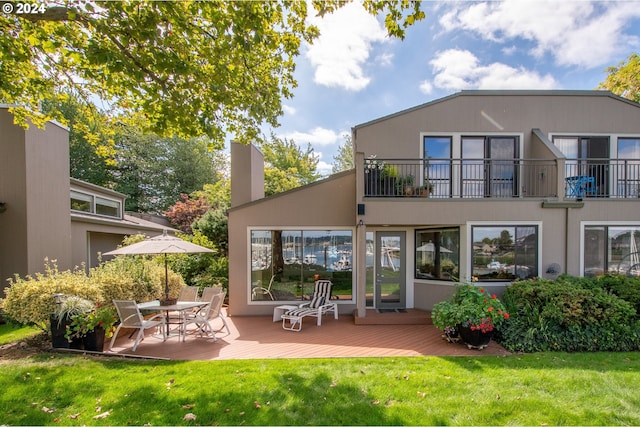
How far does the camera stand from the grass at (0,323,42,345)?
6496mm

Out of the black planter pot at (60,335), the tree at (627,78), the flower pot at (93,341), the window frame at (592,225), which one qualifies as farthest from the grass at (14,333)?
the tree at (627,78)

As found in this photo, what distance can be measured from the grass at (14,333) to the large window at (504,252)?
37.3 feet

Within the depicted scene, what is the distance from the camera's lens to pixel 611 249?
26.5 feet

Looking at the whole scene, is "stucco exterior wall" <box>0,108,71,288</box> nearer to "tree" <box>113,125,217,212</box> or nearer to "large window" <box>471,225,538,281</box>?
"large window" <box>471,225,538,281</box>

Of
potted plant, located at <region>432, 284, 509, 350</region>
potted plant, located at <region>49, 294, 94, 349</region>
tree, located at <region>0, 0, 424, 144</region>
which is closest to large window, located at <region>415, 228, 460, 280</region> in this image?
potted plant, located at <region>432, 284, 509, 350</region>

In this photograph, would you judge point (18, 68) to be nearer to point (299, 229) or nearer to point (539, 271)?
point (299, 229)

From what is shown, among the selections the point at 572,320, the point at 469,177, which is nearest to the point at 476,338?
the point at 572,320

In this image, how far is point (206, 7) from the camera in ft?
16.9

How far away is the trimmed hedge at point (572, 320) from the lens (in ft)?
19.5

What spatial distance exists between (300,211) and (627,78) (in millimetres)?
16838

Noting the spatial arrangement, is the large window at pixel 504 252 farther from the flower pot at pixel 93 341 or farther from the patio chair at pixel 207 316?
the flower pot at pixel 93 341

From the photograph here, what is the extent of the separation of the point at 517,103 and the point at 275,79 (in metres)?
7.80

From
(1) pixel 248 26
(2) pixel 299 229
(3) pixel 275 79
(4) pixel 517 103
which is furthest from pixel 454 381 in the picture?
(4) pixel 517 103

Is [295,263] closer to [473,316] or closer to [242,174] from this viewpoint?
[242,174]
